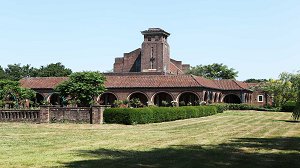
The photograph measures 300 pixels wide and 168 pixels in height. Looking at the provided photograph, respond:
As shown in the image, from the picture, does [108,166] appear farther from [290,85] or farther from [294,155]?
[290,85]

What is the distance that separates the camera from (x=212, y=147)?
14469 mm

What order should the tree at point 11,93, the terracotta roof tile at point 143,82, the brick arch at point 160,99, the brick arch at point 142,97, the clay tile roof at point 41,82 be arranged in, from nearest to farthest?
the tree at point 11,93, the terracotta roof tile at point 143,82, the brick arch at point 142,97, the brick arch at point 160,99, the clay tile roof at point 41,82

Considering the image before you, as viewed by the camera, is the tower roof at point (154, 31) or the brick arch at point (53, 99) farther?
the tower roof at point (154, 31)

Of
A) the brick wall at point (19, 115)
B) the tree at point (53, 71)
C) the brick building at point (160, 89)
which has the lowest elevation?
the brick wall at point (19, 115)

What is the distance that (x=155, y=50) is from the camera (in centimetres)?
8050

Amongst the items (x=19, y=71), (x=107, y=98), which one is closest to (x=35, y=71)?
(x=19, y=71)

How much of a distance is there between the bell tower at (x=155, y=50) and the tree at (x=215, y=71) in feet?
63.3

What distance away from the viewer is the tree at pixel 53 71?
9125 centimetres

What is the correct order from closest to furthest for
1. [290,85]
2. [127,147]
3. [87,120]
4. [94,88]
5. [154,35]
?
[127,147] < [87,120] < [94,88] < [290,85] < [154,35]

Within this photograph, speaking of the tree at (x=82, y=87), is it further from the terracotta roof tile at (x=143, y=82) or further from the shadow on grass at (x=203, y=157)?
the shadow on grass at (x=203, y=157)

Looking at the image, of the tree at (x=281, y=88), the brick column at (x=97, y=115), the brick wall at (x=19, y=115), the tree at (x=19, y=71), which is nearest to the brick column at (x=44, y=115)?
the brick wall at (x=19, y=115)

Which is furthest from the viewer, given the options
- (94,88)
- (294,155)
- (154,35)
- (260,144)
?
(154,35)

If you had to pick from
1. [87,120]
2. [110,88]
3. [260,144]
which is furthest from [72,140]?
[110,88]

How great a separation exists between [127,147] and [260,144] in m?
4.99
